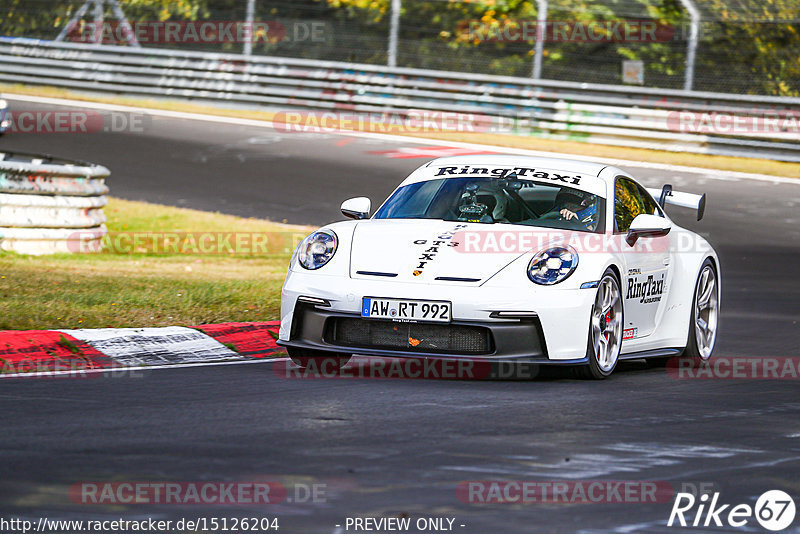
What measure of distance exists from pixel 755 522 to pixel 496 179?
162 inches

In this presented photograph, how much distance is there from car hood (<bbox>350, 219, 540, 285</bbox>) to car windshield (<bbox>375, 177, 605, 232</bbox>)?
12.7 inches

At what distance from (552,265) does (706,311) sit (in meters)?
2.20

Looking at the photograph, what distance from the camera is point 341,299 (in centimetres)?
751

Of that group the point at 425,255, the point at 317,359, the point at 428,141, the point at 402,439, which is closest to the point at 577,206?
the point at 425,255

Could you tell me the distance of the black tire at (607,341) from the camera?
7562mm

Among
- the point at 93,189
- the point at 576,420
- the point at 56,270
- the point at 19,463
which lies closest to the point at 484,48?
the point at 93,189

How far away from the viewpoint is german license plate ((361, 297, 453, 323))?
7.34 metres

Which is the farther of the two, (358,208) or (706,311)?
(706,311)

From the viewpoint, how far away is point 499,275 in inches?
293

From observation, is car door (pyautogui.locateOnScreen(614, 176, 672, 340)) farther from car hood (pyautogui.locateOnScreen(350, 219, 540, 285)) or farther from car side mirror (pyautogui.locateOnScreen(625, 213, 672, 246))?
car hood (pyautogui.locateOnScreen(350, 219, 540, 285))

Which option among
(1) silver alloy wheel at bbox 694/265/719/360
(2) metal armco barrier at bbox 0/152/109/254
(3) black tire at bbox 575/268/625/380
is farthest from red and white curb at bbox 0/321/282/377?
(2) metal armco barrier at bbox 0/152/109/254

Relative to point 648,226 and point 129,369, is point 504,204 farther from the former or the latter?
point 129,369

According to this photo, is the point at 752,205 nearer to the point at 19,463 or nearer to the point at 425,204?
the point at 425,204

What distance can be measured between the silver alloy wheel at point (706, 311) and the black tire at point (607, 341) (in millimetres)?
1220
